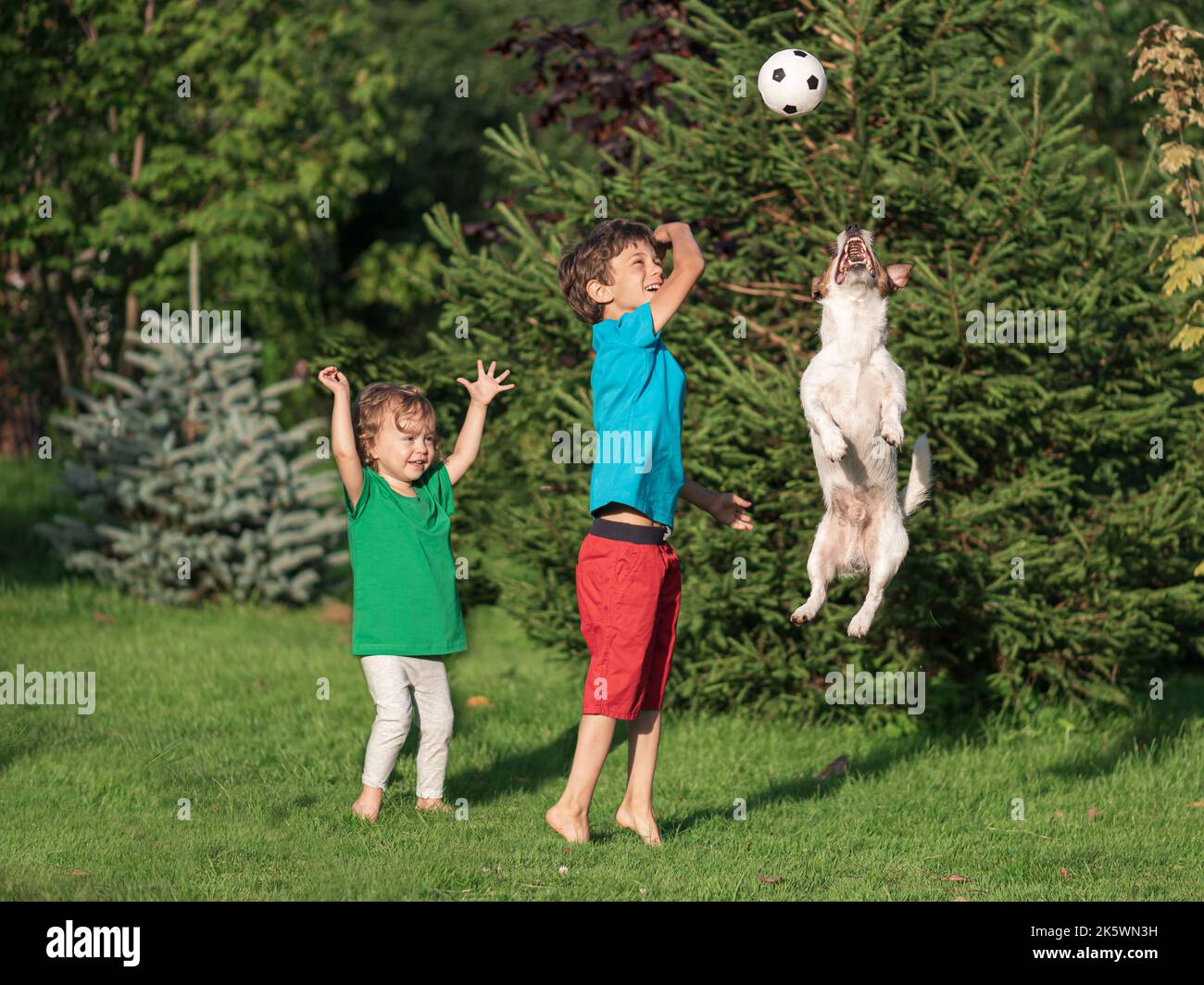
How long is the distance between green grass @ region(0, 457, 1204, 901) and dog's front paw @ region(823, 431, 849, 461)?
1.87m

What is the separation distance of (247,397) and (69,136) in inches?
203

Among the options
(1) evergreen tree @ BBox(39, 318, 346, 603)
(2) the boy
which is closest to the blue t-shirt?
(2) the boy

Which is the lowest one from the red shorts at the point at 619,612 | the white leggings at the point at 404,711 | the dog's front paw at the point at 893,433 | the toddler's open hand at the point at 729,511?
the white leggings at the point at 404,711

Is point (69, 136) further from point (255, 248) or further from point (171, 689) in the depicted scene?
point (171, 689)

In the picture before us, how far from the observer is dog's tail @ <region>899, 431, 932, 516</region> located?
5719 mm

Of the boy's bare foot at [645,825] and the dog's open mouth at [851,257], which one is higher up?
the dog's open mouth at [851,257]

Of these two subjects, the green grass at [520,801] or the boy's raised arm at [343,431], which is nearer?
the green grass at [520,801]

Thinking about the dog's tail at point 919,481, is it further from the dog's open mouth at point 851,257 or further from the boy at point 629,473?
the dog's open mouth at point 851,257

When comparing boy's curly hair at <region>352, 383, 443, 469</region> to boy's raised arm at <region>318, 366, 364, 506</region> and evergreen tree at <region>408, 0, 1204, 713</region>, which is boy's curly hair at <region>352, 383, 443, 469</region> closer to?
boy's raised arm at <region>318, 366, 364, 506</region>

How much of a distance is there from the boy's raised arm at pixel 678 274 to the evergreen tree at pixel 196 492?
699 cm

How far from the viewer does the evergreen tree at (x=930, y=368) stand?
812 cm

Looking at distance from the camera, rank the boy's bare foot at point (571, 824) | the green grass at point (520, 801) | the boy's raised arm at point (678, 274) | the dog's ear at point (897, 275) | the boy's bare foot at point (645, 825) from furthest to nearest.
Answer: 1. the boy's bare foot at point (645, 825)
2. the boy's bare foot at point (571, 824)
3. the green grass at point (520, 801)
4. the boy's raised arm at point (678, 274)
5. the dog's ear at point (897, 275)

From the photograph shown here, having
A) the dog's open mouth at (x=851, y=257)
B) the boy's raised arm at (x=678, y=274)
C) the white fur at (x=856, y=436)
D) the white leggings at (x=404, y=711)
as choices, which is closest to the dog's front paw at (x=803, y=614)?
the white fur at (x=856, y=436)

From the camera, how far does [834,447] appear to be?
A: 16.2ft
